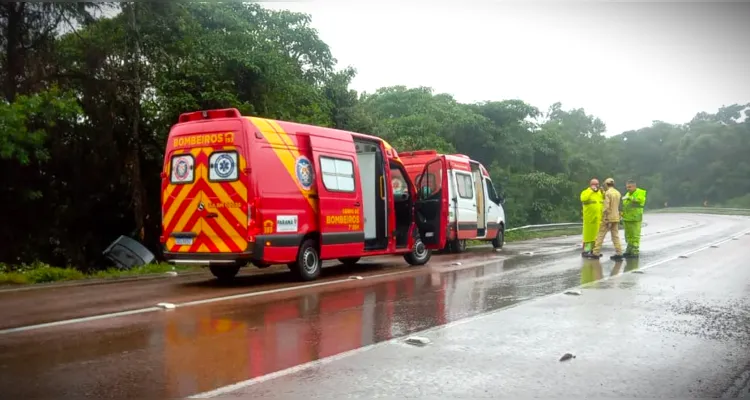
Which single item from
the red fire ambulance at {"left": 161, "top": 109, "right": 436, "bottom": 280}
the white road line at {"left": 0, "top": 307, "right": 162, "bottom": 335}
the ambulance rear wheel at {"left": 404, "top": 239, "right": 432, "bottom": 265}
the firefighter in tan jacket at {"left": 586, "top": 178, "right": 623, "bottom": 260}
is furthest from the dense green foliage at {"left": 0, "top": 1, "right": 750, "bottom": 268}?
the white road line at {"left": 0, "top": 307, "right": 162, "bottom": 335}

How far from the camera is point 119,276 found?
38.8 ft

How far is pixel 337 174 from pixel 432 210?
376 centimetres

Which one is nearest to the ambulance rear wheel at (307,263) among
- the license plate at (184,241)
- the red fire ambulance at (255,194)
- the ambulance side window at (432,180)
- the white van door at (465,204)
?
the red fire ambulance at (255,194)

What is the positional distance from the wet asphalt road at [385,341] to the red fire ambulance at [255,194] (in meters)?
0.65

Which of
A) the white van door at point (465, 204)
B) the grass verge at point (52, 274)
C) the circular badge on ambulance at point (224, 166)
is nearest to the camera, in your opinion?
the circular badge on ambulance at point (224, 166)

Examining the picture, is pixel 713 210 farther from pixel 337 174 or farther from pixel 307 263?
pixel 307 263

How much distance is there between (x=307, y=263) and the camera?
1093 centimetres

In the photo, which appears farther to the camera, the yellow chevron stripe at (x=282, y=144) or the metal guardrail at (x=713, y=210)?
the metal guardrail at (x=713, y=210)

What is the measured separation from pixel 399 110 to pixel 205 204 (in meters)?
31.8

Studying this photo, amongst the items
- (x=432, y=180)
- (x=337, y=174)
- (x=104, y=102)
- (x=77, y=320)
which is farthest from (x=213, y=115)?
(x=432, y=180)

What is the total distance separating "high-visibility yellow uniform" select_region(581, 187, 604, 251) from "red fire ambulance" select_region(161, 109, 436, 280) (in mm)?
6452

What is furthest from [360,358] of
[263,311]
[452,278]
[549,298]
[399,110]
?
[399,110]

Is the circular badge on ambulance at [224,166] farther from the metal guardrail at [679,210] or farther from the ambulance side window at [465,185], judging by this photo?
the metal guardrail at [679,210]

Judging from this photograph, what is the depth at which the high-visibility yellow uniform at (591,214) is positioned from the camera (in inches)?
602
